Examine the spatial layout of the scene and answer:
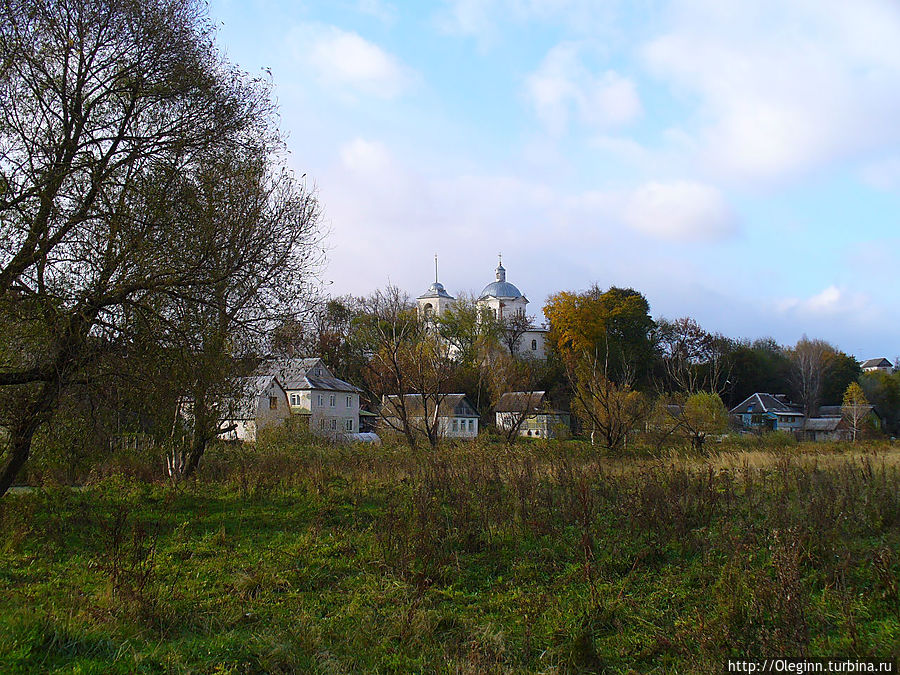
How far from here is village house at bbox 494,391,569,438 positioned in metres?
26.7

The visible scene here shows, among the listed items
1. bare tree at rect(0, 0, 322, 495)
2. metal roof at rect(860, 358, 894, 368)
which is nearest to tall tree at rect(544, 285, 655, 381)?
→ bare tree at rect(0, 0, 322, 495)

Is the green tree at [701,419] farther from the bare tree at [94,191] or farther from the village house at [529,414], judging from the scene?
the bare tree at [94,191]

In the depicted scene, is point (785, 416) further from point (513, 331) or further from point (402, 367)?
point (402, 367)

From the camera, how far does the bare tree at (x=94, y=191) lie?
8094 millimetres

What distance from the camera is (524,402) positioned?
30469 mm

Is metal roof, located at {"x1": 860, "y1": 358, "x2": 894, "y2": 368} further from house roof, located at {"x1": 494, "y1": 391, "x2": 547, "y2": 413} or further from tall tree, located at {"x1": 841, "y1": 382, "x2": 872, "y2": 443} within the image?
house roof, located at {"x1": 494, "y1": 391, "x2": 547, "y2": 413}

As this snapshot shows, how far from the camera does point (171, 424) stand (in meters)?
9.76

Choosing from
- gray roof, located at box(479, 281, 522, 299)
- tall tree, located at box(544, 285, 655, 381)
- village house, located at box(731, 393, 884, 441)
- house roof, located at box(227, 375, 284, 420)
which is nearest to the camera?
house roof, located at box(227, 375, 284, 420)

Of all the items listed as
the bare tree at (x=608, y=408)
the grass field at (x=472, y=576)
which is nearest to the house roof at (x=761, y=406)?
the bare tree at (x=608, y=408)

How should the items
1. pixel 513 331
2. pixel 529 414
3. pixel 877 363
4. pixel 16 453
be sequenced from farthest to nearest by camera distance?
pixel 877 363 → pixel 513 331 → pixel 529 414 → pixel 16 453

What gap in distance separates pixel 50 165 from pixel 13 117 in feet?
3.44

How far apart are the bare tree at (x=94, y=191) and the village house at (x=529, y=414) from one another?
17482mm

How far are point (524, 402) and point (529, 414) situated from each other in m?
1.80

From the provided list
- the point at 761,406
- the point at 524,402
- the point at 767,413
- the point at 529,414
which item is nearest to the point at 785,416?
the point at 761,406
